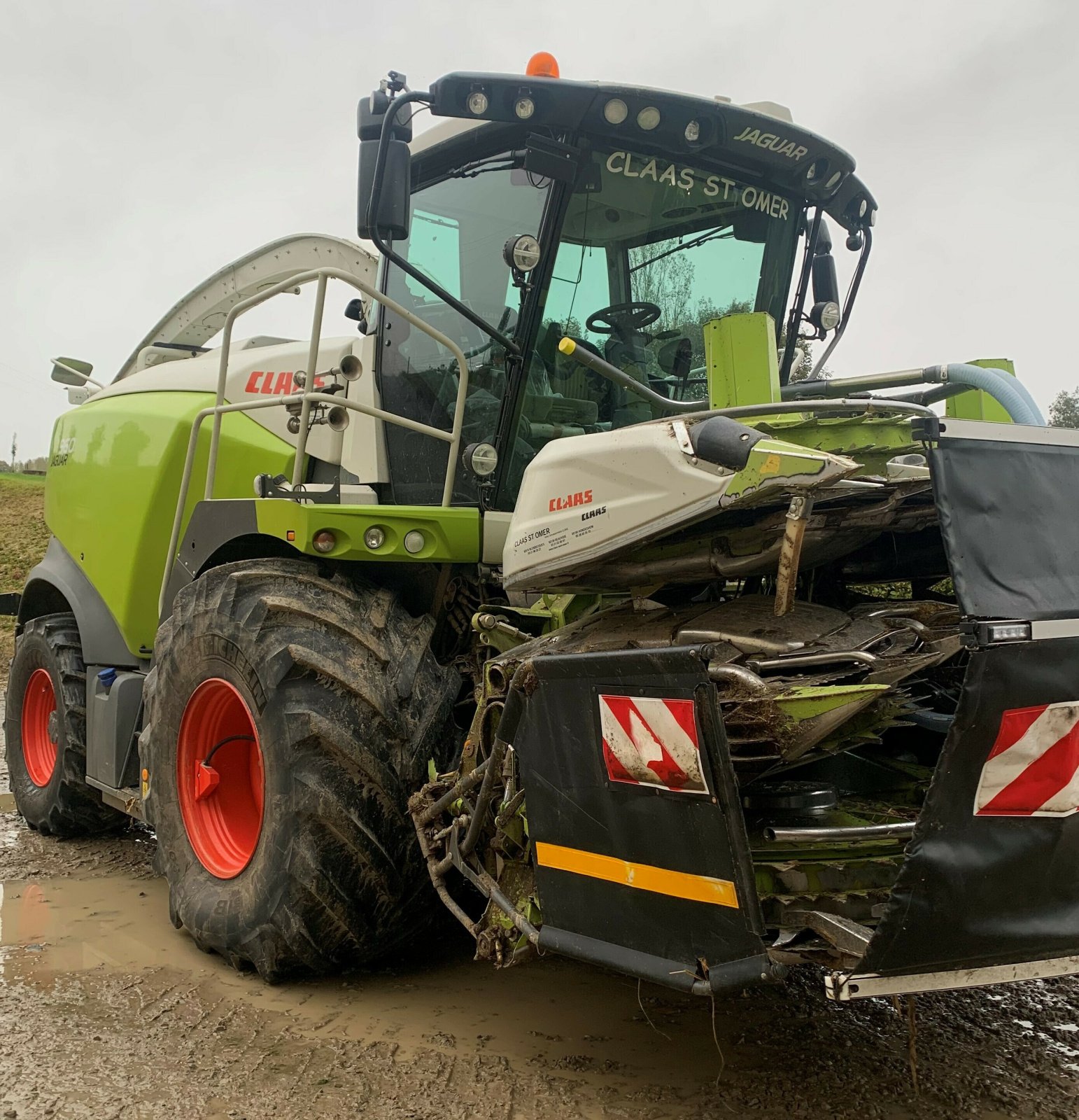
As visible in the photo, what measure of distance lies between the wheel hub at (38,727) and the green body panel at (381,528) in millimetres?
2972

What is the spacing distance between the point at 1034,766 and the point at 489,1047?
5.23 feet

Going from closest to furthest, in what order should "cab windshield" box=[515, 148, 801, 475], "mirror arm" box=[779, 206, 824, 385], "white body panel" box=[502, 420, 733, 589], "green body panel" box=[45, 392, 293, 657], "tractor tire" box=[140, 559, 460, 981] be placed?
"white body panel" box=[502, 420, 733, 589]
"tractor tire" box=[140, 559, 460, 981]
"cab windshield" box=[515, 148, 801, 475]
"mirror arm" box=[779, 206, 824, 385]
"green body panel" box=[45, 392, 293, 657]

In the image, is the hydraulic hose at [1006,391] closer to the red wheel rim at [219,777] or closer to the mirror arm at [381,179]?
the mirror arm at [381,179]

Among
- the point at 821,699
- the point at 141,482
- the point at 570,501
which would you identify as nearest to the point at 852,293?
the point at 570,501

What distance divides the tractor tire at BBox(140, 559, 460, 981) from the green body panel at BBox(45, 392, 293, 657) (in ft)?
3.24

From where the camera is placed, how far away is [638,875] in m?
2.44

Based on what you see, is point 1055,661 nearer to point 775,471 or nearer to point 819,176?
point 775,471

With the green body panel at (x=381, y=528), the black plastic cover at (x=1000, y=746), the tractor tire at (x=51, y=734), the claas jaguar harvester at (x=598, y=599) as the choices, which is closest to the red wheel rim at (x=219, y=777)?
the claas jaguar harvester at (x=598, y=599)

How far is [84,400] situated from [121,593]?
206cm

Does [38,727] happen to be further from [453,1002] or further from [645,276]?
[645,276]

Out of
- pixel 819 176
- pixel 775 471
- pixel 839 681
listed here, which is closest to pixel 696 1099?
pixel 839 681

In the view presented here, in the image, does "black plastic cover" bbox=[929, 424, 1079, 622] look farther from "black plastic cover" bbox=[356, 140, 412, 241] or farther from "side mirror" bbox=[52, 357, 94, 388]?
"side mirror" bbox=[52, 357, 94, 388]

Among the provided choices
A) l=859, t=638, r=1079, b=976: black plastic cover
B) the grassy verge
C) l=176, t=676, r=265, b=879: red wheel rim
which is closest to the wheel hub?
l=176, t=676, r=265, b=879: red wheel rim

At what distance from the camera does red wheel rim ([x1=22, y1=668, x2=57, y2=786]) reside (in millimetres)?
6020
